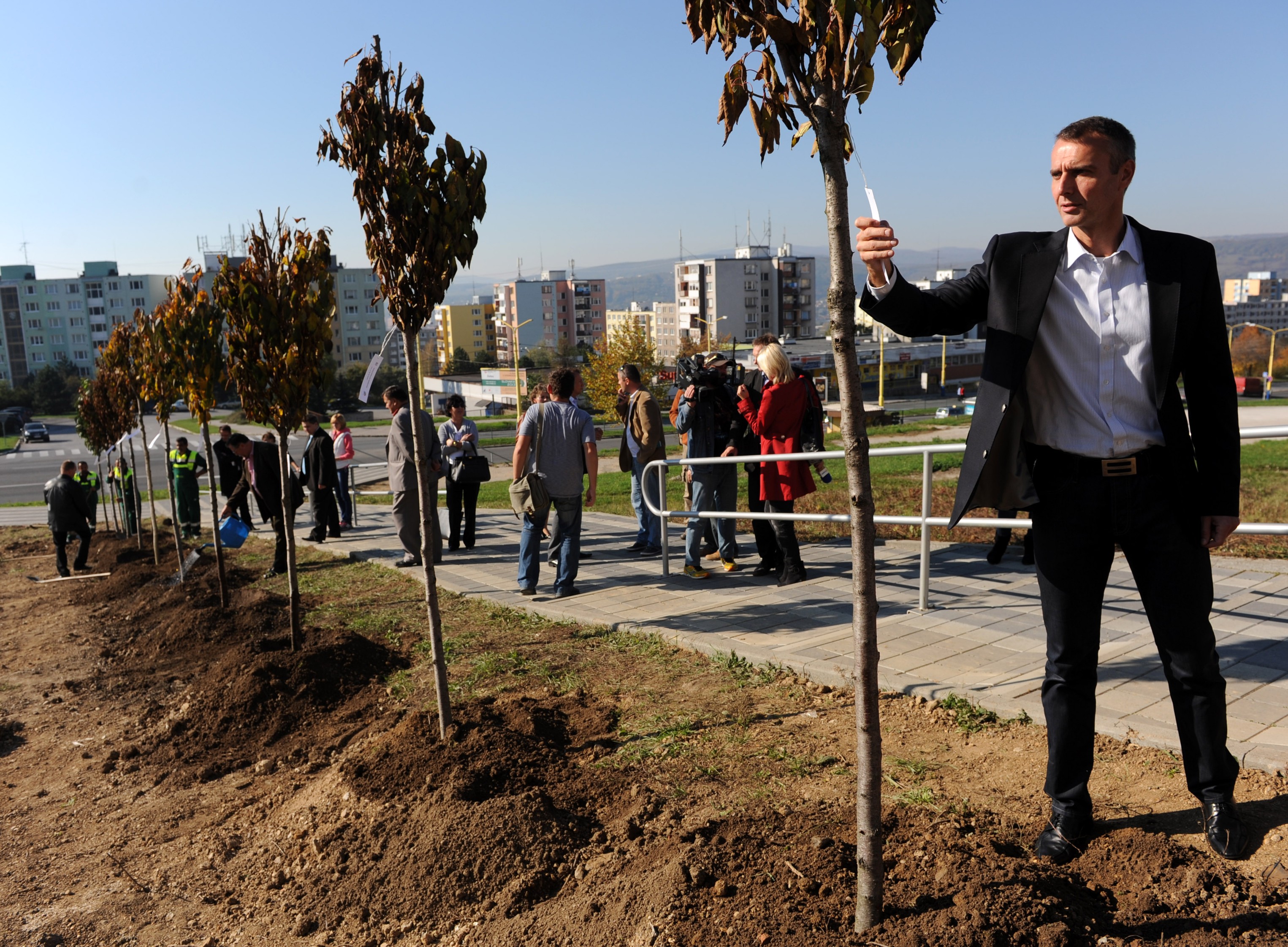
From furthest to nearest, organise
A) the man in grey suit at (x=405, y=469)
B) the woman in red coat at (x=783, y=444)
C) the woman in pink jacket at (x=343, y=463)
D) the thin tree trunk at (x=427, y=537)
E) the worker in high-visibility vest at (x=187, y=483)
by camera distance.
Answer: the worker in high-visibility vest at (x=187, y=483), the woman in pink jacket at (x=343, y=463), the man in grey suit at (x=405, y=469), the woman in red coat at (x=783, y=444), the thin tree trunk at (x=427, y=537)

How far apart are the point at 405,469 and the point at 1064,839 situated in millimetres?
7660

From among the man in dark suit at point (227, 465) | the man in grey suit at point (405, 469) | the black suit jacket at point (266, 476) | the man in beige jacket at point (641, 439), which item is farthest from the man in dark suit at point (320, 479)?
the man in beige jacket at point (641, 439)

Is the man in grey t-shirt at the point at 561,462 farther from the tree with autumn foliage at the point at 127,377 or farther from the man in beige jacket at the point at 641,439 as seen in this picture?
the tree with autumn foliage at the point at 127,377

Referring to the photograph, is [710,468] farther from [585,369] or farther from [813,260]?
[813,260]

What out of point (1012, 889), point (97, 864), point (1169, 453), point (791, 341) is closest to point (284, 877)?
point (97, 864)

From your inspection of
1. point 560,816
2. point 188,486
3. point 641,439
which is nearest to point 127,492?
point 188,486

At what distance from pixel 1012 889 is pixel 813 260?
159 m

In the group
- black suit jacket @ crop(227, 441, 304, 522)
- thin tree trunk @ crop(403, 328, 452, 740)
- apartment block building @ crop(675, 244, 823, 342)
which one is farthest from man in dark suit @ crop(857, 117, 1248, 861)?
apartment block building @ crop(675, 244, 823, 342)

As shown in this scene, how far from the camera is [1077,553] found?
275 centimetres

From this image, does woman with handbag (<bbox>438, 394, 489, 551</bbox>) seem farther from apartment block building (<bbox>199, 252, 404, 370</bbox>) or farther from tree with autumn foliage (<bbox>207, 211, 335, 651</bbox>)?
apartment block building (<bbox>199, 252, 404, 370</bbox>)

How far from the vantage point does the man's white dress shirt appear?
2643 millimetres

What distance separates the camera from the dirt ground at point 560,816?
2.62 m

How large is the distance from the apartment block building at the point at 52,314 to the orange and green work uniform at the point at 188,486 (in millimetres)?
128677

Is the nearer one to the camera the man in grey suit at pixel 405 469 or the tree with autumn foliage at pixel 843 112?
the tree with autumn foliage at pixel 843 112
